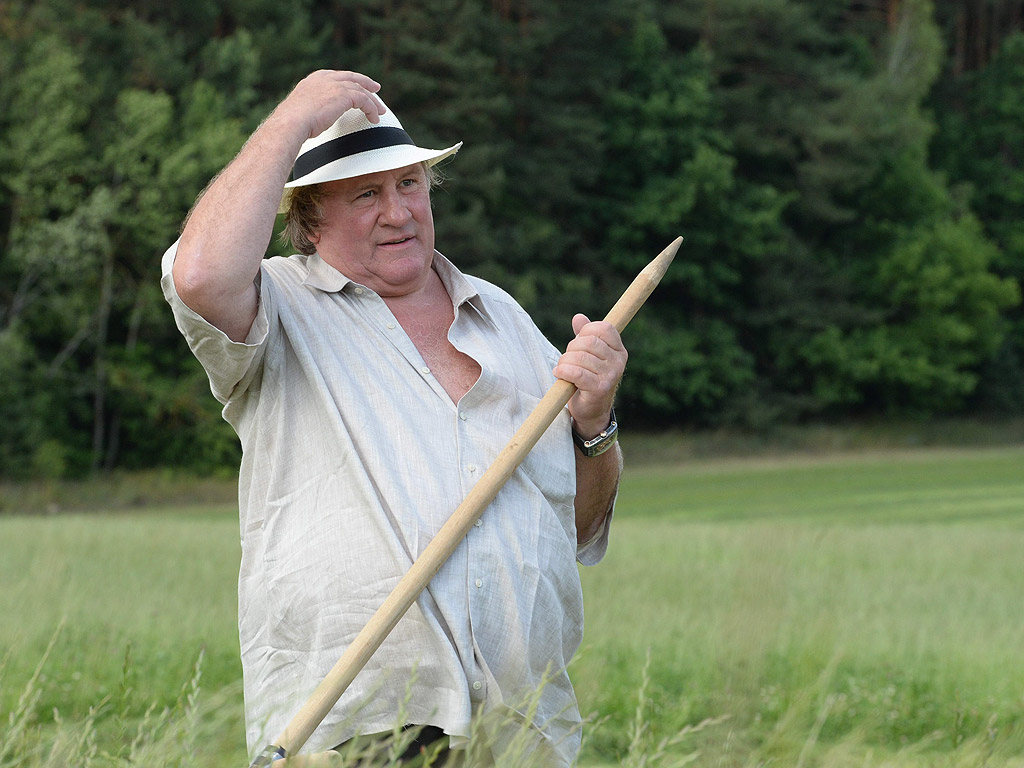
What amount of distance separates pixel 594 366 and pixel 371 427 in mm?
513

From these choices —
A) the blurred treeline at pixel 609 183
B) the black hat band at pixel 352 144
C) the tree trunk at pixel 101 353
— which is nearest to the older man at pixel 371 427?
the black hat band at pixel 352 144

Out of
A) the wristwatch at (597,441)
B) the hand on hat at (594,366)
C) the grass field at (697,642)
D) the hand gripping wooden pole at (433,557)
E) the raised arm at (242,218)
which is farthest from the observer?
the wristwatch at (597,441)

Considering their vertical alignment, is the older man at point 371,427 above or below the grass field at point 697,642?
above

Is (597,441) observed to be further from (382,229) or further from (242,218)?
(242,218)

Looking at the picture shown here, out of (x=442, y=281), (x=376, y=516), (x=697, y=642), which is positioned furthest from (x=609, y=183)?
(x=376, y=516)

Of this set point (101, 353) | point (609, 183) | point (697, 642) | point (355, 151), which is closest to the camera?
point (355, 151)

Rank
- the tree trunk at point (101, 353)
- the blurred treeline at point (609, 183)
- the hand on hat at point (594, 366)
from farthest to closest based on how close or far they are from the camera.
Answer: the tree trunk at point (101, 353) < the blurred treeline at point (609, 183) < the hand on hat at point (594, 366)

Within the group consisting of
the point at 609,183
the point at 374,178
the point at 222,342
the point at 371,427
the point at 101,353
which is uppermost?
the point at 374,178

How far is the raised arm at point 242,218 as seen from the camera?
2.49 m

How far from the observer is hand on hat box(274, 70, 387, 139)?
2648mm

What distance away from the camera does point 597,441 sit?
2986 millimetres

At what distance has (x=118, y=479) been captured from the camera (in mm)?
26312

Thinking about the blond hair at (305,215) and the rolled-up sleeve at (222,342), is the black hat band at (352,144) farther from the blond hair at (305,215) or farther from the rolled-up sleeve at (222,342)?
the rolled-up sleeve at (222,342)

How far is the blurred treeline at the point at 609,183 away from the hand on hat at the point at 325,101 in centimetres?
2323
